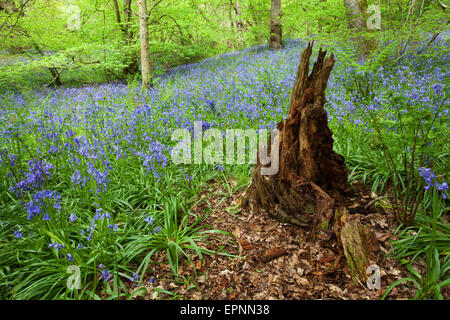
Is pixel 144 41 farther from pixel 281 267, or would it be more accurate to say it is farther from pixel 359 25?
pixel 281 267

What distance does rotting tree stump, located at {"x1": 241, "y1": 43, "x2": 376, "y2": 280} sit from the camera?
2.34 m

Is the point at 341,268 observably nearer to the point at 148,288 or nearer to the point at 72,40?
the point at 148,288

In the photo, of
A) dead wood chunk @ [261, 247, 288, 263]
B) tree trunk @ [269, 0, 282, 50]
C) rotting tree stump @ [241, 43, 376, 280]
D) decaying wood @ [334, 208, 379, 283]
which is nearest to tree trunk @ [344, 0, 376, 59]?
tree trunk @ [269, 0, 282, 50]

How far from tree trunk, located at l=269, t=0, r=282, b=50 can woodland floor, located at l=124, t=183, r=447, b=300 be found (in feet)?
37.3

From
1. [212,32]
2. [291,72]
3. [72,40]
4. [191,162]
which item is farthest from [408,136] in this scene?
[72,40]

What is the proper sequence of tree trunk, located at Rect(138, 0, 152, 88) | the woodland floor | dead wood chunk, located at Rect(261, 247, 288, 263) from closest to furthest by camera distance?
the woodland floor, dead wood chunk, located at Rect(261, 247, 288, 263), tree trunk, located at Rect(138, 0, 152, 88)

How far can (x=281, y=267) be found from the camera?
2.19m

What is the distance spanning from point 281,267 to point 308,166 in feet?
3.33

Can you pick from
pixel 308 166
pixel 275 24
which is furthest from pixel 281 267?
pixel 275 24

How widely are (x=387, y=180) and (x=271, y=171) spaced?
1.43 metres

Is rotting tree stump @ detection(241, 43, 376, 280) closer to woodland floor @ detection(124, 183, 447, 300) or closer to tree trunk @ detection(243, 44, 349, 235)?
tree trunk @ detection(243, 44, 349, 235)

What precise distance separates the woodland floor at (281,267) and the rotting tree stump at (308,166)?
0.53ft

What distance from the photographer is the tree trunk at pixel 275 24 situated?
38.1ft

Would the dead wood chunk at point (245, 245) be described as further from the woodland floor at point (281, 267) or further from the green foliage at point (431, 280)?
the green foliage at point (431, 280)
